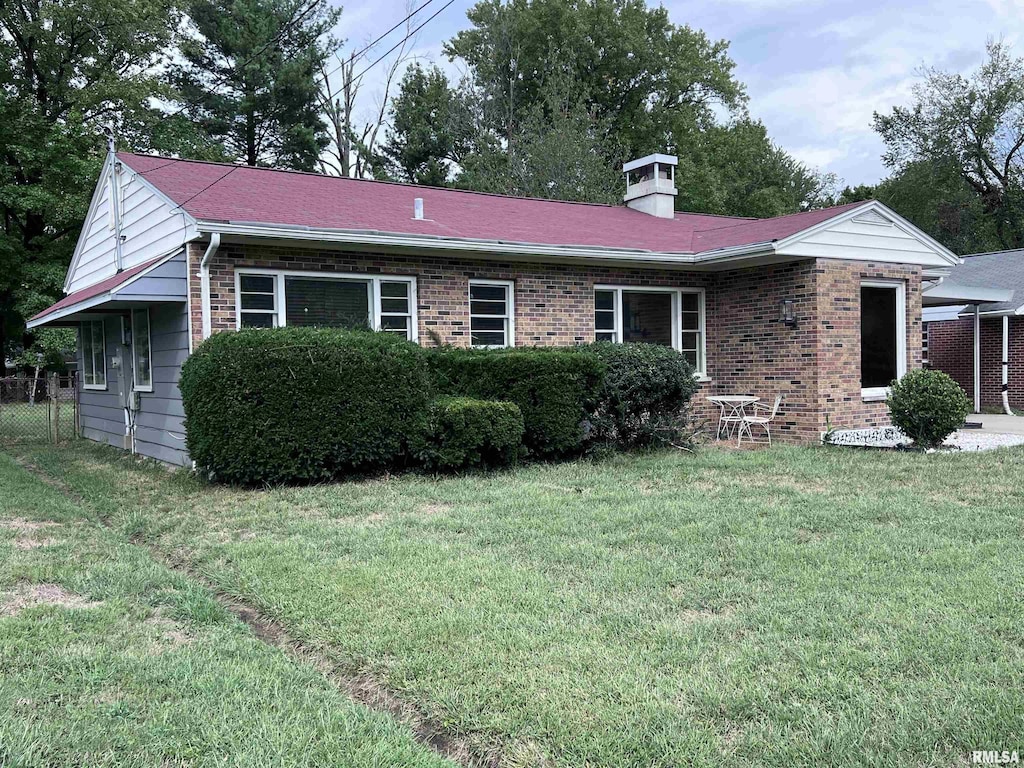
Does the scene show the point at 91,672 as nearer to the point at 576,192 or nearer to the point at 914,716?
the point at 914,716

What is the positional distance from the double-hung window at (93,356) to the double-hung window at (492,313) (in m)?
6.75

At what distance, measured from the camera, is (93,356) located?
47.0 feet

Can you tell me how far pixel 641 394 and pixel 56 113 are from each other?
975 inches

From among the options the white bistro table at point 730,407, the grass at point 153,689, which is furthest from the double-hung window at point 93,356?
the white bistro table at point 730,407

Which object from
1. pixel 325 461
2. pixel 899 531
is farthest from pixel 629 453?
pixel 899 531

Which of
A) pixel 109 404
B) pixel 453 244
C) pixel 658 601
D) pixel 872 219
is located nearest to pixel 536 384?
pixel 453 244

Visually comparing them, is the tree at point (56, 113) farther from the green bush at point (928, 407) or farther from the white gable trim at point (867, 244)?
the green bush at point (928, 407)

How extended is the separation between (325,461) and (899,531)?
5592mm

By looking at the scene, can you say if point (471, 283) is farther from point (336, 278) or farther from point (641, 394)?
point (641, 394)

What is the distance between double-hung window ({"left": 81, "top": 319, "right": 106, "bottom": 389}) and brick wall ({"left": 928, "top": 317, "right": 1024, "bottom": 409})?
58.3 feet

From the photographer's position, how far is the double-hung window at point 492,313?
11336mm

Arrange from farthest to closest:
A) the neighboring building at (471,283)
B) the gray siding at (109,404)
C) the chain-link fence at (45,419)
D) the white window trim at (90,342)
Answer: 1. the chain-link fence at (45,419)
2. the white window trim at (90,342)
3. the gray siding at (109,404)
4. the neighboring building at (471,283)

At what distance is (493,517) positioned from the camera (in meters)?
6.66

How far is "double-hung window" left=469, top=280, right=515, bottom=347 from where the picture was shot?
11336mm
